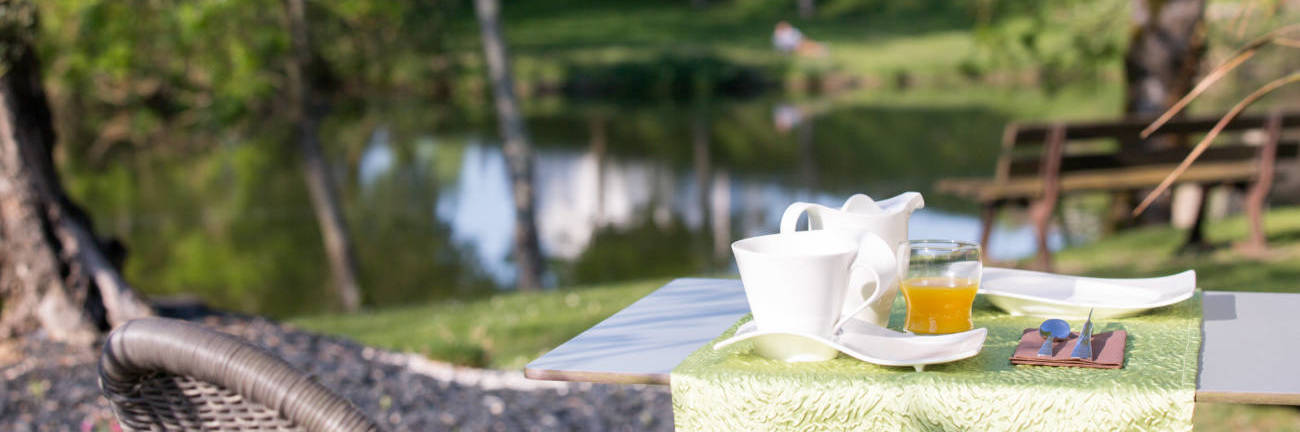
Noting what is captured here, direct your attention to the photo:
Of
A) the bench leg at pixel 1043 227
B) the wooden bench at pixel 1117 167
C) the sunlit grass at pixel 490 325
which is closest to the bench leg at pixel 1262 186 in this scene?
the wooden bench at pixel 1117 167

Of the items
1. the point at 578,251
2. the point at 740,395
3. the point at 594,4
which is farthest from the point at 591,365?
the point at 594,4

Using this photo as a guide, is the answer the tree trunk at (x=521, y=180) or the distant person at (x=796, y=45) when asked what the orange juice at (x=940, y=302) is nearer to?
the tree trunk at (x=521, y=180)

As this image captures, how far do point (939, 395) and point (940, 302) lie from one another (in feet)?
1.12

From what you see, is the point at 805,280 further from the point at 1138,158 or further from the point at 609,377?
the point at 1138,158

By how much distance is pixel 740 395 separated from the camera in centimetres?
177

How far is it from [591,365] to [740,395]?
0.24 m

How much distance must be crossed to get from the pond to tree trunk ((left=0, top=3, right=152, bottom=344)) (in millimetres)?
6061

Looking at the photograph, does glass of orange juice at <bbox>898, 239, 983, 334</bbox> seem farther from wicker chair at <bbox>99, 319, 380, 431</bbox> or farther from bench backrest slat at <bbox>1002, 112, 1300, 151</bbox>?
bench backrest slat at <bbox>1002, 112, 1300, 151</bbox>

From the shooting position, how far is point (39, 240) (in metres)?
5.18

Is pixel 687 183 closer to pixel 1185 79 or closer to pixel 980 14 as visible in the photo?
pixel 980 14

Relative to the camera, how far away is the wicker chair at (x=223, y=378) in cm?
146

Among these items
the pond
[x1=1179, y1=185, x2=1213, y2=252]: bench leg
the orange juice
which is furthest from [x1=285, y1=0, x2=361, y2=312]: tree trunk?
the orange juice

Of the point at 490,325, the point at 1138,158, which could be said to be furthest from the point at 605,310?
the point at 1138,158

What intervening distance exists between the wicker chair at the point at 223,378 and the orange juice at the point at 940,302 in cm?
95
